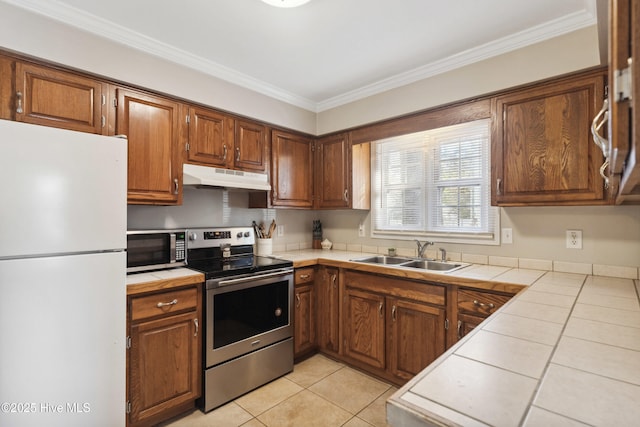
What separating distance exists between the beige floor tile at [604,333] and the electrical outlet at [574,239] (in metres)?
1.22

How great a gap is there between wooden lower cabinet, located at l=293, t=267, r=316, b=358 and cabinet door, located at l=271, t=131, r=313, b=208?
73cm

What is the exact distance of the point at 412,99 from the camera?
2.56m

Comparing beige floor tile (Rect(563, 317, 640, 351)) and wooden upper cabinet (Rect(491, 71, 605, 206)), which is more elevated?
wooden upper cabinet (Rect(491, 71, 605, 206))

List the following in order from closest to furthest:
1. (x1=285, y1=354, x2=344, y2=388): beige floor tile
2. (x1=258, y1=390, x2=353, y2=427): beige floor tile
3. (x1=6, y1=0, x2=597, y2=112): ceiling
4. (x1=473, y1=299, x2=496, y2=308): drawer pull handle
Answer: (x1=6, y1=0, x2=597, y2=112): ceiling, (x1=473, y1=299, x2=496, y2=308): drawer pull handle, (x1=258, y1=390, x2=353, y2=427): beige floor tile, (x1=285, y1=354, x2=344, y2=388): beige floor tile

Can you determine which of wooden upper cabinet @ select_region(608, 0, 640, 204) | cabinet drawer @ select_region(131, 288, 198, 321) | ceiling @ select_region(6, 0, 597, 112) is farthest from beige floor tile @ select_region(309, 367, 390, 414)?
ceiling @ select_region(6, 0, 597, 112)

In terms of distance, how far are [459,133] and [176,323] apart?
2577mm

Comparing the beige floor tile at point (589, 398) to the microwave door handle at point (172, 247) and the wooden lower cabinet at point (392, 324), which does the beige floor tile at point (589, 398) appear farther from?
the microwave door handle at point (172, 247)

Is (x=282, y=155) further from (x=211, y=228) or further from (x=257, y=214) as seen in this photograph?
(x=211, y=228)

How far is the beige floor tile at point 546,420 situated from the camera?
536 mm

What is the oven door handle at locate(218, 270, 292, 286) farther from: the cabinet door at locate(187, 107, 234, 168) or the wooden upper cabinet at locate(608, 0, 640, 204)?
the wooden upper cabinet at locate(608, 0, 640, 204)

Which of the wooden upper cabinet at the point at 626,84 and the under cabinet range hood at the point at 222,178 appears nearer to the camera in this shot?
the wooden upper cabinet at the point at 626,84

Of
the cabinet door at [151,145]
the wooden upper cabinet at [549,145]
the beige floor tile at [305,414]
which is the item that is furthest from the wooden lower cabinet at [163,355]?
the wooden upper cabinet at [549,145]

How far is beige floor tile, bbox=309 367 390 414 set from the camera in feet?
7.09

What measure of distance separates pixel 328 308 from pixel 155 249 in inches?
57.6
